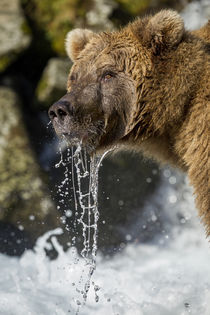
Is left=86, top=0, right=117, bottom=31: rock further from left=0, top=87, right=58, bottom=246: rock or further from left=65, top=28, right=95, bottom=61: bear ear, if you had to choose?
left=65, top=28, right=95, bottom=61: bear ear

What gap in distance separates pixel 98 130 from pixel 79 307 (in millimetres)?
2259

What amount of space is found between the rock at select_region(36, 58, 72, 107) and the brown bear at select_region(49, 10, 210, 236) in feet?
9.79

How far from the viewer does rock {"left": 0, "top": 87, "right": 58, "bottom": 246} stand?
22.6 ft

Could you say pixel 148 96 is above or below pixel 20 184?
below

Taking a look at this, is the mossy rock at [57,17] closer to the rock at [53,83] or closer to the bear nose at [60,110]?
the rock at [53,83]

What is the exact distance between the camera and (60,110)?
3.92 meters

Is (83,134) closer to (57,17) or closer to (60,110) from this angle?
(60,110)

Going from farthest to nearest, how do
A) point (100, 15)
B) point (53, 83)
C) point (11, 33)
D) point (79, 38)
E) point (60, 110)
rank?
point (100, 15), point (11, 33), point (53, 83), point (79, 38), point (60, 110)

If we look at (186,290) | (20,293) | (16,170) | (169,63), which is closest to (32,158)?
(16,170)

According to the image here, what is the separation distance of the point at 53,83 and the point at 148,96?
352 cm

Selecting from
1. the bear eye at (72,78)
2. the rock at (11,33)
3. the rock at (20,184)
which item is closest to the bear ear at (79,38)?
the bear eye at (72,78)

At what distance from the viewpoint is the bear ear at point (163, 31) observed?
3984 millimetres

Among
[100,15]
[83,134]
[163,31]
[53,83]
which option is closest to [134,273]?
[53,83]

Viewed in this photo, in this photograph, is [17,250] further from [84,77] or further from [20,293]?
[84,77]
